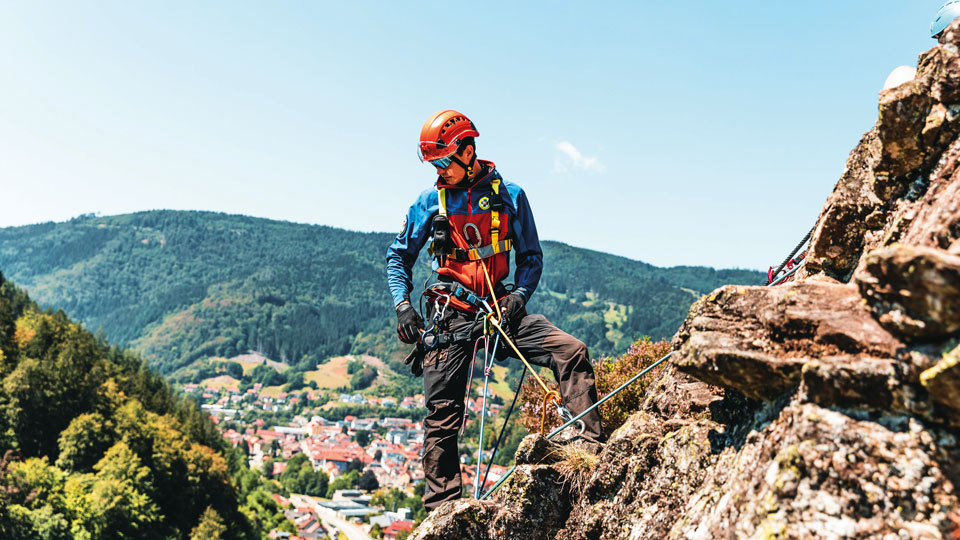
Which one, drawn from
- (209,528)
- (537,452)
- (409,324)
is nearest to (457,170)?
(409,324)

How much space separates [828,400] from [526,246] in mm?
4247

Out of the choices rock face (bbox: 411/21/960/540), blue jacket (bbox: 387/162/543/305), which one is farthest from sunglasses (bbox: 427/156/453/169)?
rock face (bbox: 411/21/960/540)

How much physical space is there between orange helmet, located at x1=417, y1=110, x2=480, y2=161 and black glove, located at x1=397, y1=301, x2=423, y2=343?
1596mm

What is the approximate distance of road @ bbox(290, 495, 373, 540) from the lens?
112 meters

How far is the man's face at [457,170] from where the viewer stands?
695 cm

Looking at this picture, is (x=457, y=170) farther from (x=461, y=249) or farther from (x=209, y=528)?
(x=209, y=528)

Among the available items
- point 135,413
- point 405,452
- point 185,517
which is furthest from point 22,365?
point 405,452

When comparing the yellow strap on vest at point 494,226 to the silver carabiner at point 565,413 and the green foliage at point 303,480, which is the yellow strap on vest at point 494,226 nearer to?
the silver carabiner at point 565,413

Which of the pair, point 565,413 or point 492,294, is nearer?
point 565,413

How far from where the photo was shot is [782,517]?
3041mm

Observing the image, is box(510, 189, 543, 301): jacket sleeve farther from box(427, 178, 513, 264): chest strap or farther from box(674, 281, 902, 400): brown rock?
box(674, 281, 902, 400): brown rock

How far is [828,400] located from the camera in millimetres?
3223

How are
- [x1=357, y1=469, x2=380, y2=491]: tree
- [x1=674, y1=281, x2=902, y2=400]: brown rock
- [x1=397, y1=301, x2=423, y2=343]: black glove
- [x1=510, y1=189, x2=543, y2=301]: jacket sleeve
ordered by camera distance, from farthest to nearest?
[x1=357, y1=469, x2=380, y2=491]: tree → [x1=510, y1=189, x2=543, y2=301]: jacket sleeve → [x1=397, y1=301, x2=423, y2=343]: black glove → [x1=674, y1=281, x2=902, y2=400]: brown rock

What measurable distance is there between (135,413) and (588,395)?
260 feet
